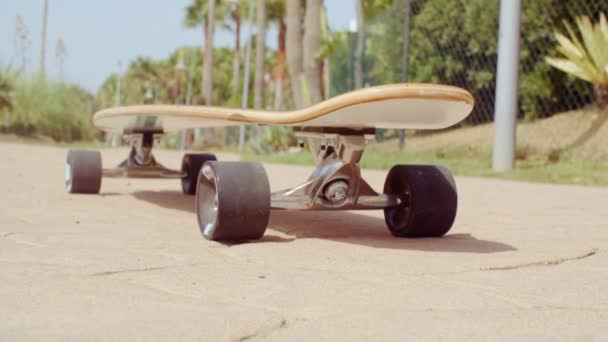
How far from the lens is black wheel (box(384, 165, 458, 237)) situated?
304cm

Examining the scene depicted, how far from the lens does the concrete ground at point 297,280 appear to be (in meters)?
1.65

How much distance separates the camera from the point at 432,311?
183cm

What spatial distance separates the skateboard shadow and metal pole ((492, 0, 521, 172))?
4187 millimetres

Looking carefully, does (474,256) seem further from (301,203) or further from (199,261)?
(199,261)

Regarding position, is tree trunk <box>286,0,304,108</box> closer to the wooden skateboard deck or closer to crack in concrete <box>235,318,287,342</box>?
the wooden skateboard deck

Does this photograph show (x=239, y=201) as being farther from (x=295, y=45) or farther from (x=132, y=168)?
(x=295, y=45)

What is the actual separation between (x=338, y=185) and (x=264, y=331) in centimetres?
143

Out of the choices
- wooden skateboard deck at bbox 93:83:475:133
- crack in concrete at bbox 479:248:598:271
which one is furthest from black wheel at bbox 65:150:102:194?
crack in concrete at bbox 479:248:598:271

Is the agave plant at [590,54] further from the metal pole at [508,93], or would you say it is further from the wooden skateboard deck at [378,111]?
the wooden skateboard deck at [378,111]

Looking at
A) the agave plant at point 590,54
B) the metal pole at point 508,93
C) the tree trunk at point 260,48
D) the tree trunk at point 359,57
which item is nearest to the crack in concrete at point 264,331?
the metal pole at point 508,93

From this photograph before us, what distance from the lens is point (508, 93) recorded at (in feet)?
26.1

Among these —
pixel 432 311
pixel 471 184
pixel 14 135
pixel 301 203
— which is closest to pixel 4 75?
pixel 14 135

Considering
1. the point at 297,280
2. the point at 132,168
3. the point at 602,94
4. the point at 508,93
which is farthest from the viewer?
the point at 602,94

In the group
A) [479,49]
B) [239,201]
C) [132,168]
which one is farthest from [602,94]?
[239,201]
